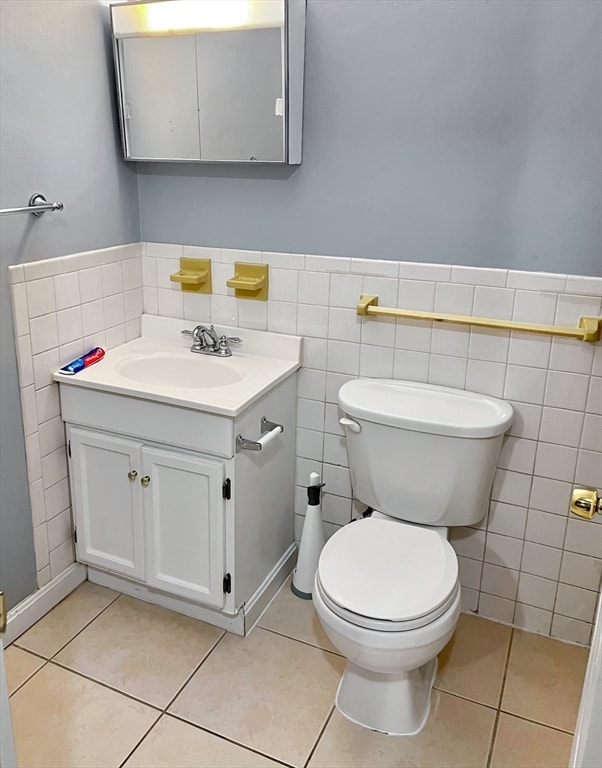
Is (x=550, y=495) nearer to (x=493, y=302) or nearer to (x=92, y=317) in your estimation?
(x=493, y=302)

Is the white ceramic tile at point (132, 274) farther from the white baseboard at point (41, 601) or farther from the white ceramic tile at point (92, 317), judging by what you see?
the white baseboard at point (41, 601)

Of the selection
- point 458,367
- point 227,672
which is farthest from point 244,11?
point 227,672

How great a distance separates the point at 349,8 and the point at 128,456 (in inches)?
55.8

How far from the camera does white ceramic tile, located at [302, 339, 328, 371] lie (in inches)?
83.6

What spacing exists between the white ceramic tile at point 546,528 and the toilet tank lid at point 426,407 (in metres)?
0.36

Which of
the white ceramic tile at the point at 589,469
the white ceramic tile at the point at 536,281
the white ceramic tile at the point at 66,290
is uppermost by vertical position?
the white ceramic tile at the point at 536,281

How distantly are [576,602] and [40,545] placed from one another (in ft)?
5.44

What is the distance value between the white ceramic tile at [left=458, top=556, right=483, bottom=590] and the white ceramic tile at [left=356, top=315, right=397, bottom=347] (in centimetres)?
74

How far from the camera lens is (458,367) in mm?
1959

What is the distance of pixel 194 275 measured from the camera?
7.20ft

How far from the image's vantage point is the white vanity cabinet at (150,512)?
1897 mm

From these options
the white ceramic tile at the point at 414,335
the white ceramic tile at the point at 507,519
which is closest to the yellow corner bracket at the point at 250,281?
the white ceramic tile at the point at 414,335

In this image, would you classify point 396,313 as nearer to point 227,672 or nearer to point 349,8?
point 349,8

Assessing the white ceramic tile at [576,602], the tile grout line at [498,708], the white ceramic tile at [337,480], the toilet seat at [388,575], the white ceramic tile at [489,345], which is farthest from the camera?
the white ceramic tile at [337,480]
